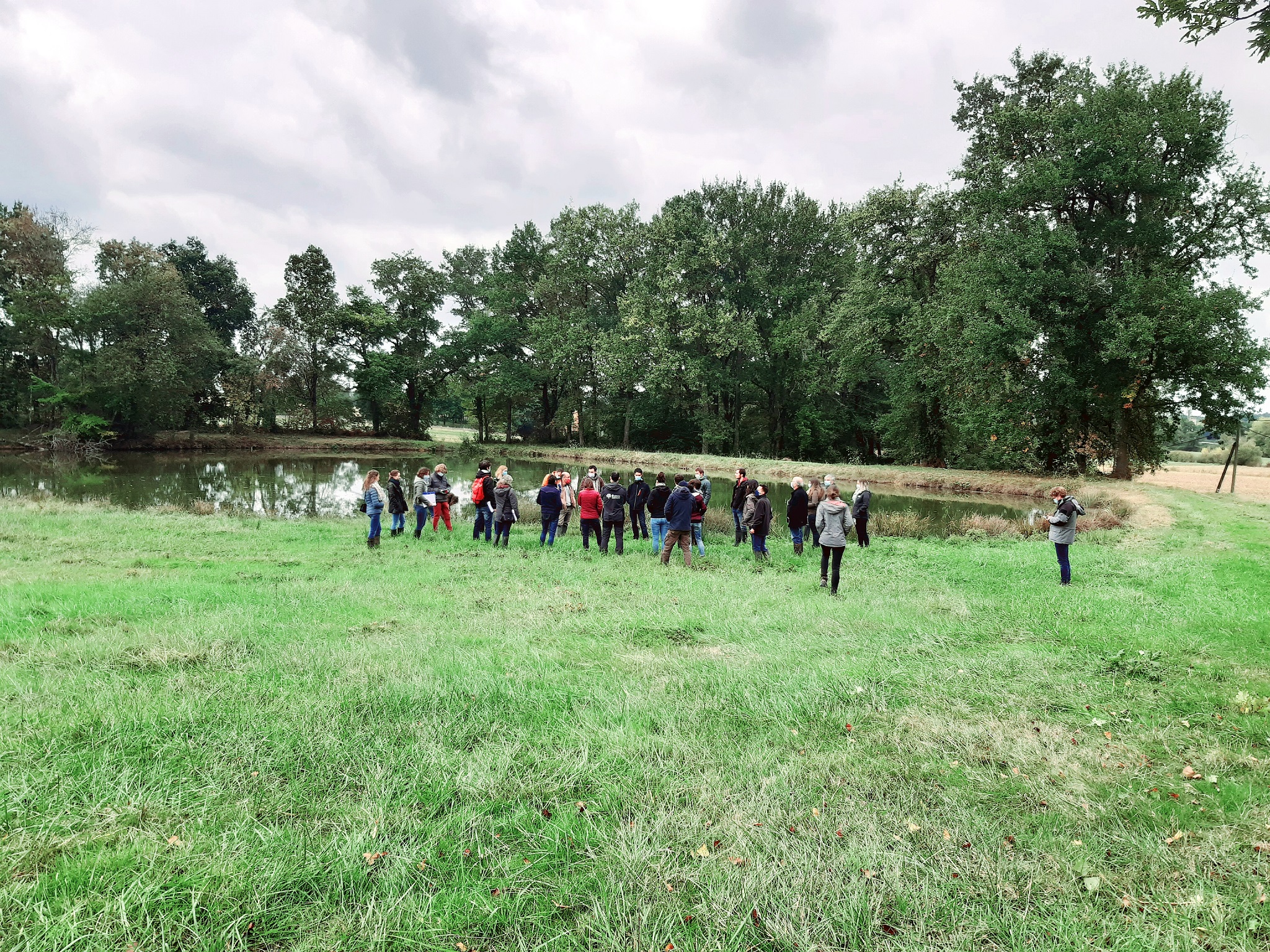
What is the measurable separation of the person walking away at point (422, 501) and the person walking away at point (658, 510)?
578 cm

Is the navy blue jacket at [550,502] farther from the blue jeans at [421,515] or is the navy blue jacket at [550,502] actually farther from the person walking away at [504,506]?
the blue jeans at [421,515]

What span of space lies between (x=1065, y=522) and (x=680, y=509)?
22.7ft

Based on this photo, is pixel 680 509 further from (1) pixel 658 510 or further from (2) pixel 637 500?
(2) pixel 637 500

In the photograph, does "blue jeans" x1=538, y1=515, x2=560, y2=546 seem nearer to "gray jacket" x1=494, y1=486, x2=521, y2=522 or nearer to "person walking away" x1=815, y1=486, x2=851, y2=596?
"gray jacket" x1=494, y1=486, x2=521, y2=522

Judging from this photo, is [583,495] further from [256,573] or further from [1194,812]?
[1194,812]

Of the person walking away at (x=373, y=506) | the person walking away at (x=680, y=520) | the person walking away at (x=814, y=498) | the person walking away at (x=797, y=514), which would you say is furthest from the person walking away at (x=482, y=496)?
the person walking away at (x=814, y=498)

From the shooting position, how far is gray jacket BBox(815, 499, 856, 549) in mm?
9766

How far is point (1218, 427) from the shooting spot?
25.8 m

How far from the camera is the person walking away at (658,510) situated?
44.7ft

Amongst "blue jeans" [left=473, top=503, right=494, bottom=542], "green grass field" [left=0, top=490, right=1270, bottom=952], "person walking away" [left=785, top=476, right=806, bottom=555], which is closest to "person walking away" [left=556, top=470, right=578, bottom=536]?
"blue jeans" [left=473, top=503, right=494, bottom=542]

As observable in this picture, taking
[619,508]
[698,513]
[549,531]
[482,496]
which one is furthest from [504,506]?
[698,513]

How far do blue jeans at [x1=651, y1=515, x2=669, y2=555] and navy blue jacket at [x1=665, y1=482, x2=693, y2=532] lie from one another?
150 cm

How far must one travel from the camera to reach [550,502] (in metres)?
13.9

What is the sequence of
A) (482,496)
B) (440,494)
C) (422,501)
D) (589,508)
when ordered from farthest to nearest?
(440,494), (422,501), (482,496), (589,508)
